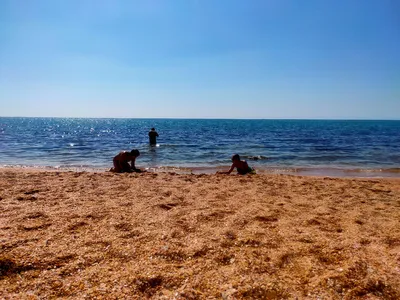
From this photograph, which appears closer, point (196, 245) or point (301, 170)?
point (196, 245)

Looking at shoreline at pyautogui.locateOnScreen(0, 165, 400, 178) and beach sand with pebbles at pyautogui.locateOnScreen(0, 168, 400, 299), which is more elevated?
beach sand with pebbles at pyautogui.locateOnScreen(0, 168, 400, 299)

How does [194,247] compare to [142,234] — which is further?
[142,234]

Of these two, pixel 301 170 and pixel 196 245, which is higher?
pixel 196 245

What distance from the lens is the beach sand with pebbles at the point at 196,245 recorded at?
2869mm

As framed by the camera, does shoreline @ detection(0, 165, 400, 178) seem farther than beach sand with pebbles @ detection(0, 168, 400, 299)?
Yes

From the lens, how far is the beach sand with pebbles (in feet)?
9.41

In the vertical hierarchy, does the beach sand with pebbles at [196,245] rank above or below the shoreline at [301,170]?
above

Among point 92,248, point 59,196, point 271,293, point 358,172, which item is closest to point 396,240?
point 271,293

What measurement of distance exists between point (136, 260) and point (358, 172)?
38.8 feet

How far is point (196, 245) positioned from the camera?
3764 mm

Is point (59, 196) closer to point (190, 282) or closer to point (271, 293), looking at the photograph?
point (190, 282)

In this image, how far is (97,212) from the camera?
502 centimetres

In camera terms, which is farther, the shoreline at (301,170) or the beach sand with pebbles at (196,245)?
the shoreline at (301,170)

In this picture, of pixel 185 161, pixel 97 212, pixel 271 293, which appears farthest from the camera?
pixel 185 161
